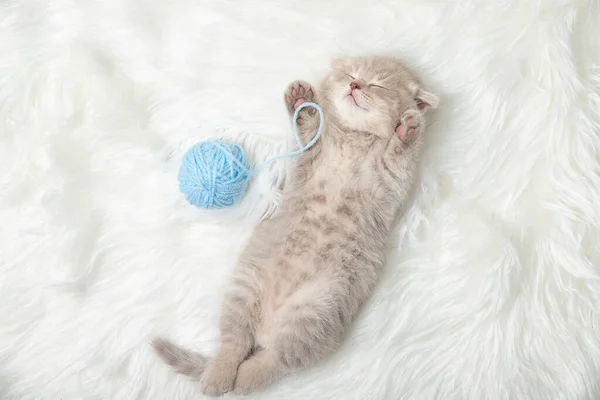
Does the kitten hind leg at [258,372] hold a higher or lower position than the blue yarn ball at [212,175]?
lower

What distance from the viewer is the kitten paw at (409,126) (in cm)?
90

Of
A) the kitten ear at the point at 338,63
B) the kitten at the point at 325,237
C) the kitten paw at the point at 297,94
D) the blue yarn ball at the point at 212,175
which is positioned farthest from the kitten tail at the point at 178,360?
the kitten ear at the point at 338,63

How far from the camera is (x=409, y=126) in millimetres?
899

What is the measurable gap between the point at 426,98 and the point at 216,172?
0.40 m

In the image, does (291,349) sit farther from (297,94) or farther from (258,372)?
(297,94)

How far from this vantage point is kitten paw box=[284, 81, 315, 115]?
96cm

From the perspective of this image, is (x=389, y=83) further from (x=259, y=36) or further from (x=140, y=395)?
(x=140, y=395)

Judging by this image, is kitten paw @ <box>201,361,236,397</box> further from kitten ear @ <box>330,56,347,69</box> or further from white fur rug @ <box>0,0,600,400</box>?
kitten ear @ <box>330,56,347,69</box>

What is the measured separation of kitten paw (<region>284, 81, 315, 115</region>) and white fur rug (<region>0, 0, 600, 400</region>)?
52 mm

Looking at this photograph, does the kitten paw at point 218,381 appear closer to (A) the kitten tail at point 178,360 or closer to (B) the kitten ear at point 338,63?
(A) the kitten tail at point 178,360

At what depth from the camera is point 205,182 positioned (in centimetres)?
93

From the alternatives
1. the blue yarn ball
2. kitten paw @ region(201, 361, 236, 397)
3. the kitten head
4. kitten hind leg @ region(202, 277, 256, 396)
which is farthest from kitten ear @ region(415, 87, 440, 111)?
kitten paw @ region(201, 361, 236, 397)

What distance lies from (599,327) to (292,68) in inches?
28.7

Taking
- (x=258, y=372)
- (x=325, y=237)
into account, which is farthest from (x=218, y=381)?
(x=325, y=237)
